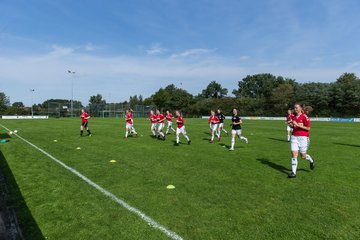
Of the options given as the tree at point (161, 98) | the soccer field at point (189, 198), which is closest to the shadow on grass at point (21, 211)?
the soccer field at point (189, 198)

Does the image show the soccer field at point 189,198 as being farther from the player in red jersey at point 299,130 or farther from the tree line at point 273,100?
the tree line at point 273,100

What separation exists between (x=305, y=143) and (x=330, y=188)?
78.6 inches

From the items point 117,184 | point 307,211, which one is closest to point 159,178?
point 117,184

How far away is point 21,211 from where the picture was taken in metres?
6.10

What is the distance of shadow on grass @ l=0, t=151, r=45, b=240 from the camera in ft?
16.7

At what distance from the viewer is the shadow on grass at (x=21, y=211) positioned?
5101 mm

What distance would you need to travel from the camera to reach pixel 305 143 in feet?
31.6

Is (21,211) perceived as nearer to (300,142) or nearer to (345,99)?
(300,142)

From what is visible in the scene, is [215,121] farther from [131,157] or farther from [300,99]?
[300,99]

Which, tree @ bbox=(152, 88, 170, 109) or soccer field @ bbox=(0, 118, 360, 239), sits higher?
tree @ bbox=(152, 88, 170, 109)

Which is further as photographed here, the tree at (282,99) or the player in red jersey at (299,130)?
the tree at (282,99)

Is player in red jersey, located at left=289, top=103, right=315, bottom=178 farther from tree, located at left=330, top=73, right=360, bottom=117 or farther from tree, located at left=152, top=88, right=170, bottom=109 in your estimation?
tree, located at left=152, top=88, right=170, bottom=109

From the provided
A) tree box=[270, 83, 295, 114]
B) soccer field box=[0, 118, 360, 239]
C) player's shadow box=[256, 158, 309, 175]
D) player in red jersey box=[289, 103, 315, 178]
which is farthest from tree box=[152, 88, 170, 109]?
player in red jersey box=[289, 103, 315, 178]

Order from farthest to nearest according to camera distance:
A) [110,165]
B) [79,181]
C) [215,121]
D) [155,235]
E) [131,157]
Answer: [215,121], [131,157], [110,165], [79,181], [155,235]
